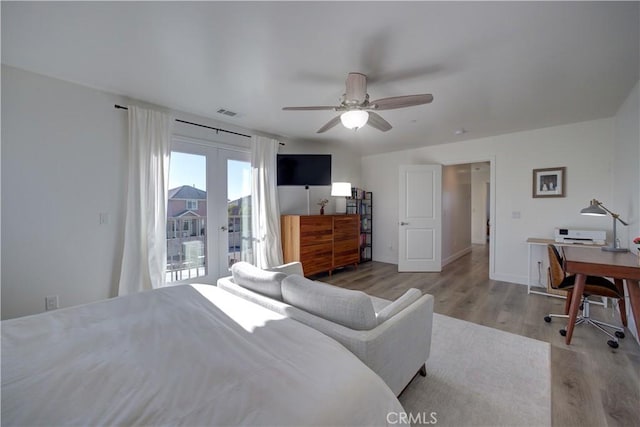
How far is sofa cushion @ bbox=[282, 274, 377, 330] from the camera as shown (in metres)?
1.35

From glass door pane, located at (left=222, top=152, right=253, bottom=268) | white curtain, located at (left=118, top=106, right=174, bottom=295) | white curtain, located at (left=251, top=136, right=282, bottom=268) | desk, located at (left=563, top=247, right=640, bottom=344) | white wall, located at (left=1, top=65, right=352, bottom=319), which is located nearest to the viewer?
desk, located at (left=563, top=247, right=640, bottom=344)

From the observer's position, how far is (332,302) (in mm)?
1435

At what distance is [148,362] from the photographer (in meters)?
1.02

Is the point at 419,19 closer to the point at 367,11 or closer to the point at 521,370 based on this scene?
the point at 367,11

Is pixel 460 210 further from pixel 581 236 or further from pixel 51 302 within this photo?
pixel 51 302

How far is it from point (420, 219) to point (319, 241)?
204 centimetres

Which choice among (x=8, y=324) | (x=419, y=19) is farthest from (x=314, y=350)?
(x=419, y=19)

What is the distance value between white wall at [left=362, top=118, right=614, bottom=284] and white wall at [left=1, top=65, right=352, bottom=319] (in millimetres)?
4975

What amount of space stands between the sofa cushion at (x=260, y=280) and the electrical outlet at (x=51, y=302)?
74.6 inches

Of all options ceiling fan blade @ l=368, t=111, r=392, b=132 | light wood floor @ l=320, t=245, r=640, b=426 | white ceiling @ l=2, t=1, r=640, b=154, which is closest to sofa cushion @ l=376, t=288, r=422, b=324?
light wood floor @ l=320, t=245, r=640, b=426

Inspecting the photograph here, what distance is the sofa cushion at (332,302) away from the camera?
4.44 ft

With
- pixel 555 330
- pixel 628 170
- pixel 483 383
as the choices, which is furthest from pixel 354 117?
pixel 628 170

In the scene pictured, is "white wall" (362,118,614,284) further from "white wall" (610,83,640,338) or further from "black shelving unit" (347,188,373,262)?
"black shelving unit" (347,188,373,262)

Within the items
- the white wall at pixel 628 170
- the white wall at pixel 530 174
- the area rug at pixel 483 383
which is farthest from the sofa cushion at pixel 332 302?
the white wall at pixel 530 174
